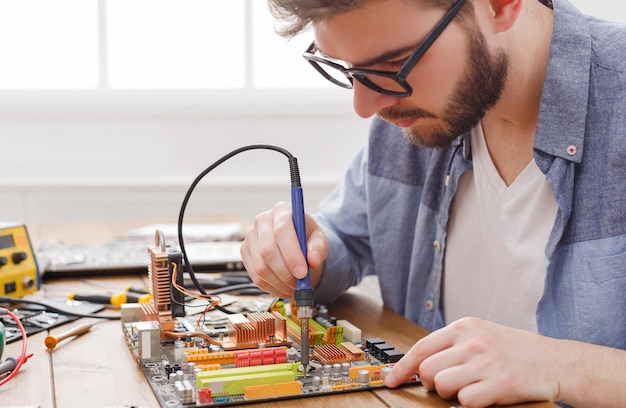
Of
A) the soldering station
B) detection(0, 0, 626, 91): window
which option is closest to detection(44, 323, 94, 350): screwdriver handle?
the soldering station

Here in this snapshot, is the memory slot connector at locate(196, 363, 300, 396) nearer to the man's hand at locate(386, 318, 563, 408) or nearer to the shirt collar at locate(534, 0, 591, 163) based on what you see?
the man's hand at locate(386, 318, 563, 408)

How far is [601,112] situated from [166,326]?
0.72 m

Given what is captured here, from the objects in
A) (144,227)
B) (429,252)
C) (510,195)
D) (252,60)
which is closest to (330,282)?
(429,252)

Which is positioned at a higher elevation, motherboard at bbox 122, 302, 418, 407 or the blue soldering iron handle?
the blue soldering iron handle

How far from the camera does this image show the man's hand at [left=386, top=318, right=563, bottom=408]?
81 centimetres

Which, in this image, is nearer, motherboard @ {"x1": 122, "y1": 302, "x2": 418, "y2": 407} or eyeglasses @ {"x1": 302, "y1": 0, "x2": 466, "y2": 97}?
motherboard @ {"x1": 122, "y1": 302, "x2": 418, "y2": 407}

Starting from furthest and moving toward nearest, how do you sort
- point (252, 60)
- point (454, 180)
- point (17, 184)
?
point (252, 60), point (17, 184), point (454, 180)

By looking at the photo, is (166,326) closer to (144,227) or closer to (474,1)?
(474,1)

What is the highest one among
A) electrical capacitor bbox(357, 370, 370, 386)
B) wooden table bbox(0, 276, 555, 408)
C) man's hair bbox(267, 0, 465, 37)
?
man's hair bbox(267, 0, 465, 37)

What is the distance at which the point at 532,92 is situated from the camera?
4.13 ft

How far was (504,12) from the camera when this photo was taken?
109 centimetres

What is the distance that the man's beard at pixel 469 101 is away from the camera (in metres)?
1.09

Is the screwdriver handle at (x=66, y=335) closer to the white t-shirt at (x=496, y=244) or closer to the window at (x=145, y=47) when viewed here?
the white t-shirt at (x=496, y=244)

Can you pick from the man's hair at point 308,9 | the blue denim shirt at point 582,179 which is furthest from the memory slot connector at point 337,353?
the man's hair at point 308,9
